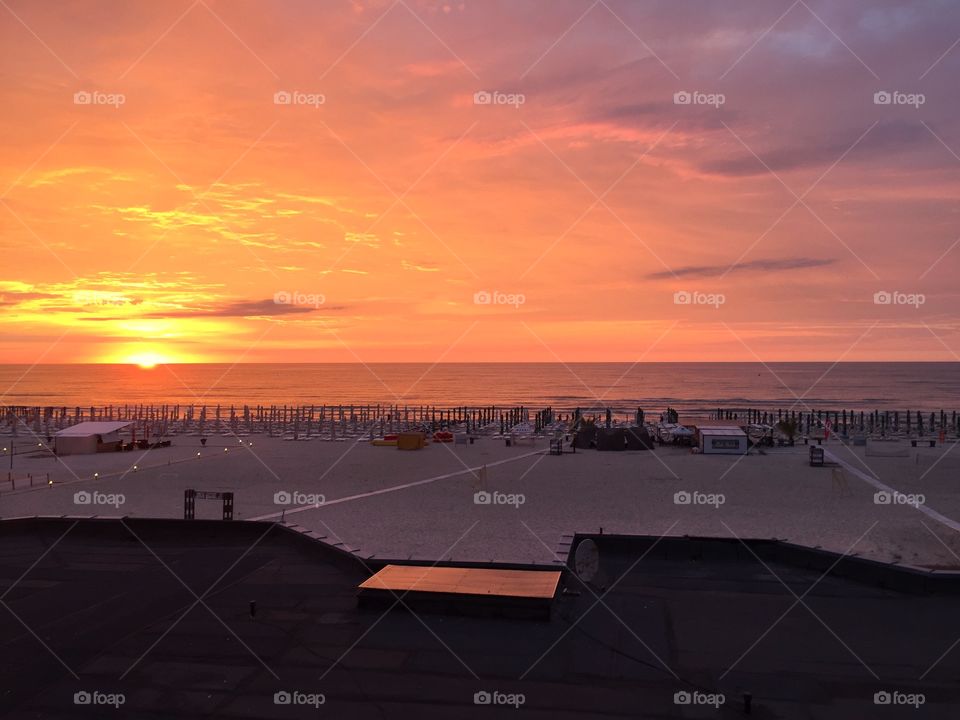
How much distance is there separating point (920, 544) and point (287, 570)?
12053mm

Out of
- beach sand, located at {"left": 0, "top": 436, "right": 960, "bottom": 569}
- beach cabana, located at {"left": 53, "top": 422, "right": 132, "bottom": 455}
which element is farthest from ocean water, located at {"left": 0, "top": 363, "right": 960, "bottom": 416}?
beach cabana, located at {"left": 53, "top": 422, "right": 132, "bottom": 455}

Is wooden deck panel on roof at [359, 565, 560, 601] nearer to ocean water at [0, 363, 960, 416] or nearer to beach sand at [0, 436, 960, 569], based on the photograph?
beach sand at [0, 436, 960, 569]

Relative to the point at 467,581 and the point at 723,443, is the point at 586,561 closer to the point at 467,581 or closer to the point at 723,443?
the point at 467,581

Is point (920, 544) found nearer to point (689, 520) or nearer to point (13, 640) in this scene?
point (689, 520)

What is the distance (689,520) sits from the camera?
688 inches

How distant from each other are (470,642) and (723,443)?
27056 millimetres

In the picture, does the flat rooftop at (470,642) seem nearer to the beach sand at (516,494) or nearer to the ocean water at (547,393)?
the beach sand at (516,494)

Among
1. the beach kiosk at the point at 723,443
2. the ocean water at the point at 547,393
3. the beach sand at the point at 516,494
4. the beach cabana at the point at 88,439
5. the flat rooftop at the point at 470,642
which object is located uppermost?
the ocean water at the point at 547,393

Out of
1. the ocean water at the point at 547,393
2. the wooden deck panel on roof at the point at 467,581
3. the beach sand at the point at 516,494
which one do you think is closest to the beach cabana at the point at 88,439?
the beach sand at the point at 516,494

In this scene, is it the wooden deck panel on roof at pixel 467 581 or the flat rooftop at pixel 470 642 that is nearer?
the flat rooftop at pixel 470 642

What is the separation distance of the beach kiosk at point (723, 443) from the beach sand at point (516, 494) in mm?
1004

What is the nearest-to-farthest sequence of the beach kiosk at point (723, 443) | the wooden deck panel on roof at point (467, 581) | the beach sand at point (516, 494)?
the wooden deck panel on roof at point (467, 581) < the beach sand at point (516, 494) < the beach kiosk at point (723, 443)

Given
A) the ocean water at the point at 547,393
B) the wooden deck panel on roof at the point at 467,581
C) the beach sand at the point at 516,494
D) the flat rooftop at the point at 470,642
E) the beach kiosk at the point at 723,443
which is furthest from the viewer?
the ocean water at the point at 547,393

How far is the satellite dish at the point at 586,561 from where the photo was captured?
9984 millimetres
